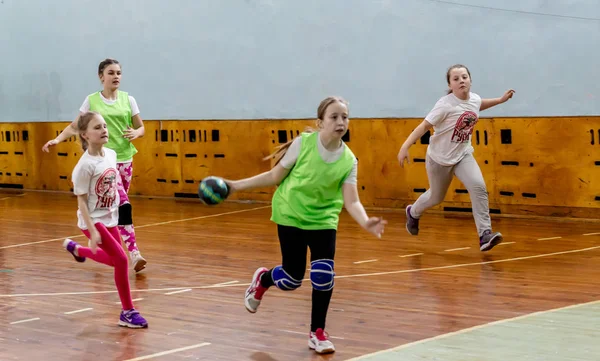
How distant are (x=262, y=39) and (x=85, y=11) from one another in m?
3.71

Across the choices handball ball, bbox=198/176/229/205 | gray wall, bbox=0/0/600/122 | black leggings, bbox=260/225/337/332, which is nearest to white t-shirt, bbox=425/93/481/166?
gray wall, bbox=0/0/600/122

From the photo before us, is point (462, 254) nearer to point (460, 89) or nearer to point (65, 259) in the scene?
point (460, 89)

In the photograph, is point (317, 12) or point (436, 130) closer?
point (436, 130)

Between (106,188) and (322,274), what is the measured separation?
167cm

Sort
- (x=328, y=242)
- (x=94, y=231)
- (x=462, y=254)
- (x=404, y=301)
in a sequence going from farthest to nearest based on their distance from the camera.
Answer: (x=462, y=254) → (x=404, y=301) → (x=94, y=231) → (x=328, y=242)

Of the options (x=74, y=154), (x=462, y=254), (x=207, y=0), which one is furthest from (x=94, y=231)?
(x=74, y=154)

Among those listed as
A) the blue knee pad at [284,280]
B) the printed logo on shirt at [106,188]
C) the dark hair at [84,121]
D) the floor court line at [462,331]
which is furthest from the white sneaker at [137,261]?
the floor court line at [462,331]

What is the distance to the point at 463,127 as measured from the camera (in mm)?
8359

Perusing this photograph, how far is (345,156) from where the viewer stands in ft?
16.8

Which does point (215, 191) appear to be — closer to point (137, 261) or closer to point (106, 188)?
point (106, 188)

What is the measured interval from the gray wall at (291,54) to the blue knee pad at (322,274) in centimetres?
605

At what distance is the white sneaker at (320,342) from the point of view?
4.91 metres

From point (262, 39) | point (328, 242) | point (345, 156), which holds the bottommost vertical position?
point (328, 242)

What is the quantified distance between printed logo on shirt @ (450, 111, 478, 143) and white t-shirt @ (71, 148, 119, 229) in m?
3.44
